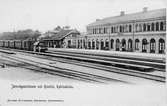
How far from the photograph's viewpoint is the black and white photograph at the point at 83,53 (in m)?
2.20

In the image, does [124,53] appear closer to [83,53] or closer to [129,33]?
[129,33]

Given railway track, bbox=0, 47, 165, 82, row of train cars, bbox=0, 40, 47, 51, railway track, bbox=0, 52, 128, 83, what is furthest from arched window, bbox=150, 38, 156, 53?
row of train cars, bbox=0, 40, 47, 51

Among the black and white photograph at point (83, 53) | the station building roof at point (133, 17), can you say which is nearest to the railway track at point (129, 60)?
the black and white photograph at point (83, 53)

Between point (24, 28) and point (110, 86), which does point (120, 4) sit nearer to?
point (110, 86)

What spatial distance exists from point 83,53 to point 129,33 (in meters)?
0.59

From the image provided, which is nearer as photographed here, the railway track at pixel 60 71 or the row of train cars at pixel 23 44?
the railway track at pixel 60 71

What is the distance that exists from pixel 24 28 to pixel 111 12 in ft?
3.52

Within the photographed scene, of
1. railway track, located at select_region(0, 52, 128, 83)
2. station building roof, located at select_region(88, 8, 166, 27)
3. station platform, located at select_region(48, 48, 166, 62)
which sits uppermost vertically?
station building roof, located at select_region(88, 8, 166, 27)

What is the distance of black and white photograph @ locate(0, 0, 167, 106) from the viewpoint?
2.20 metres

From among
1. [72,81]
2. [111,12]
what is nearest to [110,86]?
[72,81]

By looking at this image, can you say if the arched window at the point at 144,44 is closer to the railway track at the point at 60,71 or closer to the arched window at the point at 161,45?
the arched window at the point at 161,45

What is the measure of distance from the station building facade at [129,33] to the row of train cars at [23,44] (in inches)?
14.8

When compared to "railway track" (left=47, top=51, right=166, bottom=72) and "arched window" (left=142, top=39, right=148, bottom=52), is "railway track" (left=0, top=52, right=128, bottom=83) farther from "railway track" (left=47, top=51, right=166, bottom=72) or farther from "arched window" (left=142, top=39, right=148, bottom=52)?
"arched window" (left=142, top=39, right=148, bottom=52)

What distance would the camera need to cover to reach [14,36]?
2.55m
